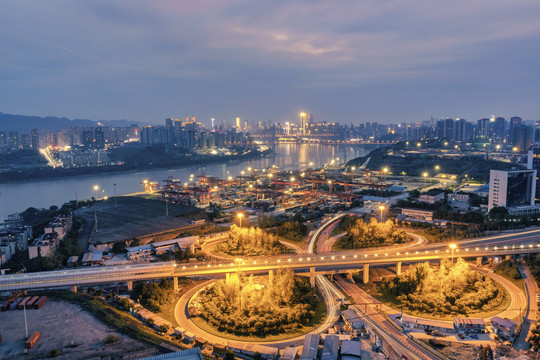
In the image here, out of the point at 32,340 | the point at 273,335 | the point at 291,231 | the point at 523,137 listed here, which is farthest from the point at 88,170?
the point at 523,137

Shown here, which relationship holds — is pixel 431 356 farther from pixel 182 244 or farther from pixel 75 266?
pixel 75 266

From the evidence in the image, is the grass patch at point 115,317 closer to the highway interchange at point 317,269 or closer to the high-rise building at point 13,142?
the highway interchange at point 317,269

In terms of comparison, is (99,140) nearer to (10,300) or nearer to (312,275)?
(10,300)

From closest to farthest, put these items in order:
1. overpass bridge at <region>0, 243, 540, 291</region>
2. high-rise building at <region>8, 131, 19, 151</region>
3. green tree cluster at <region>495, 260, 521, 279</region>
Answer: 1. overpass bridge at <region>0, 243, 540, 291</region>
2. green tree cluster at <region>495, 260, 521, 279</region>
3. high-rise building at <region>8, 131, 19, 151</region>

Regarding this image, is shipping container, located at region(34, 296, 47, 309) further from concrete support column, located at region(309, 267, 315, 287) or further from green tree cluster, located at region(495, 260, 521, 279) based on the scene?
green tree cluster, located at region(495, 260, 521, 279)

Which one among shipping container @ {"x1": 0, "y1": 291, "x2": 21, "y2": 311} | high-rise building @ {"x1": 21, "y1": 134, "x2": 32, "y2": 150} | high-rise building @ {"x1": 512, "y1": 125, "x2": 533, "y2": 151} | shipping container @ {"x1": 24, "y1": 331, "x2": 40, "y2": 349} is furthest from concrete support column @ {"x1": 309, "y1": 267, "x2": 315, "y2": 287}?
high-rise building @ {"x1": 21, "y1": 134, "x2": 32, "y2": 150}

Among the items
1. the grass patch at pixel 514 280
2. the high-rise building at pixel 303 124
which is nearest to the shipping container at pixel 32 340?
the grass patch at pixel 514 280

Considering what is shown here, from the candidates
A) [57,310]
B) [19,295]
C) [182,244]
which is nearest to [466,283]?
[182,244]
